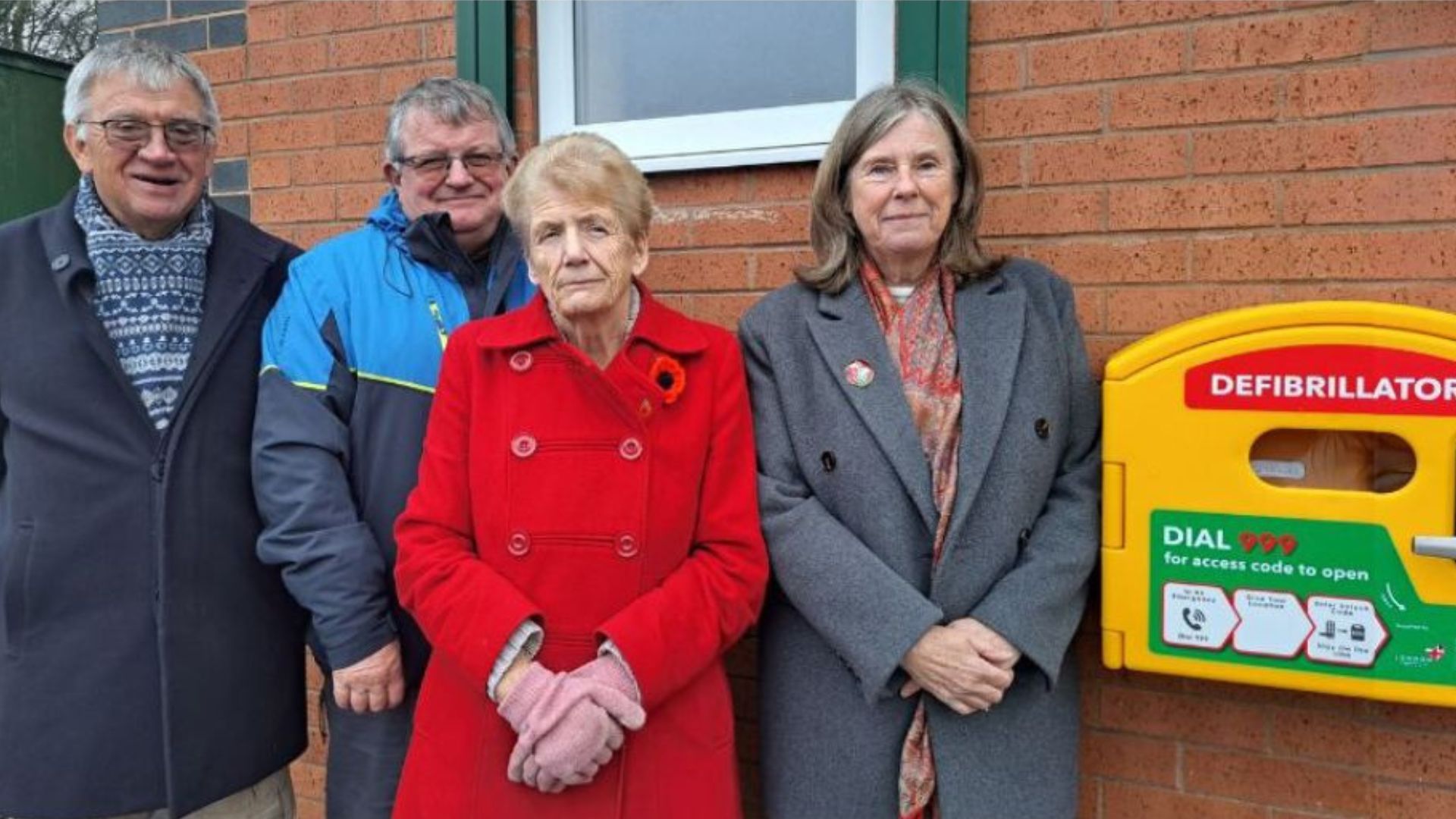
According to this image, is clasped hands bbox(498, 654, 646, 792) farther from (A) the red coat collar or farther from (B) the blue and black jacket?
(A) the red coat collar

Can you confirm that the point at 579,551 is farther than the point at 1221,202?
No

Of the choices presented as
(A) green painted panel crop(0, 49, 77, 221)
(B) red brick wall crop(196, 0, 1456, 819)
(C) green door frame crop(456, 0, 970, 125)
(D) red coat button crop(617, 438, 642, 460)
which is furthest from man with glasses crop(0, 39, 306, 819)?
(A) green painted panel crop(0, 49, 77, 221)

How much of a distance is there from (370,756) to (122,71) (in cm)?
140

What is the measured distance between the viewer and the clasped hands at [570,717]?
1.66m

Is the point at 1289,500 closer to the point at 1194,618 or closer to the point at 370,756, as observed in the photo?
the point at 1194,618

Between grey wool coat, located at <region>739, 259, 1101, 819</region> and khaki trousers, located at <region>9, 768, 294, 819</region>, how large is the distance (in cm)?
109

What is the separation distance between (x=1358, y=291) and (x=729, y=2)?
160cm

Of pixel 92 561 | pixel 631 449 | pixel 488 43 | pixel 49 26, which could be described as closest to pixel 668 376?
pixel 631 449

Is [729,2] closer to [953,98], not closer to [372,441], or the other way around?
[953,98]

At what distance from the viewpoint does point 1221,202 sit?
2.12 metres

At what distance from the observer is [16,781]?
1.95 meters

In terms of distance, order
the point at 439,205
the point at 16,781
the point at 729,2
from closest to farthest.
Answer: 1. the point at 16,781
2. the point at 439,205
3. the point at 729,2

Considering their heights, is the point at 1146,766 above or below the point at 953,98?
below

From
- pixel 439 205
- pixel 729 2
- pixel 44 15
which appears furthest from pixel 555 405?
pixel 44 15
